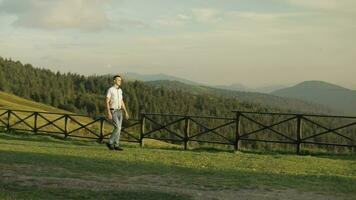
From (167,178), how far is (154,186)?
111cm

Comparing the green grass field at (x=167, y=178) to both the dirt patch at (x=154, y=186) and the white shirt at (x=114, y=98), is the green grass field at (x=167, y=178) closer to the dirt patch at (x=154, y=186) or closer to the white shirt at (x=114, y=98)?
the dirt patch at (x=154, y=186)

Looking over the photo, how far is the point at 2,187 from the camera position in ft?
31.5

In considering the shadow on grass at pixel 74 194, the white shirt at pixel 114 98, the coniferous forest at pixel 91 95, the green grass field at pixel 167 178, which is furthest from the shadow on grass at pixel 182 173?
the coniferous forest at pixel 91 95

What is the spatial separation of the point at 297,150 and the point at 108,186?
10.6m

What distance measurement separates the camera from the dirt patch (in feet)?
30.9

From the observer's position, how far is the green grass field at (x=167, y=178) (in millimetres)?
9383

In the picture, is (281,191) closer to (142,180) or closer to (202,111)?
(142,180)

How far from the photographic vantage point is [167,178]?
1127cm

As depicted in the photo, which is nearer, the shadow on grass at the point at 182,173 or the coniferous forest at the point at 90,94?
the shadow on grass at the point at 182,173

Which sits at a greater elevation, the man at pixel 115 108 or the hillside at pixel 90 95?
the hillside at pixel 90 95

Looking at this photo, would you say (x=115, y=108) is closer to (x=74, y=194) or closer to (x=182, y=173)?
(x=182, y=173)

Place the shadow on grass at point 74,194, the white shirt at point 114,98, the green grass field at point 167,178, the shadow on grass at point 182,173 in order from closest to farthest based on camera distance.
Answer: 1. the shadow on grass at point 74,194
2. the green grass field at point 167,178
3. the shadow on grass at point 182,173
4. the white shirt at point 114,98

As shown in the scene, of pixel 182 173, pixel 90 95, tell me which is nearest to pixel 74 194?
pixel 182 173

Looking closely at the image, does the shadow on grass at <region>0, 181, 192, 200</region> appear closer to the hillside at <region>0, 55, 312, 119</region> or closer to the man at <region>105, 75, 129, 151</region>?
the man at <region>105, 75, 129, 151</region>
